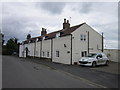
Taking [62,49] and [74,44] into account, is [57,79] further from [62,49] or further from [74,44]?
[62,49]

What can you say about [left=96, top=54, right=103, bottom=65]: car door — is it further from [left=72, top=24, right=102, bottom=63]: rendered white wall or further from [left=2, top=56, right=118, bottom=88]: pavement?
[left=2, top=56, right=118, bottom=88]: pavement

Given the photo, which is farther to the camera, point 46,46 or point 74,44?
point 46,46

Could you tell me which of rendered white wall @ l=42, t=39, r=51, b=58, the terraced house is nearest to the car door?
the terraced house

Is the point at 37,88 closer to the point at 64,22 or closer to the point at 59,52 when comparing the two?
the point at 59,52

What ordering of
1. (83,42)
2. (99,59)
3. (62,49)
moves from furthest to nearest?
1. (62,49)
2. (83,42)
3. (99,59)

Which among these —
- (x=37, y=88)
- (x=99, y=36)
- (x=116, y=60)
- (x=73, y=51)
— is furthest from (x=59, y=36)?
(x=37, y=88)

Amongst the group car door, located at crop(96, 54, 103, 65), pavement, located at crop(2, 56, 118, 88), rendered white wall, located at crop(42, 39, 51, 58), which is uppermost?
rendered white wall, located at crop(42, 39, 51, 58)

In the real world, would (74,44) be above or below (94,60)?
above

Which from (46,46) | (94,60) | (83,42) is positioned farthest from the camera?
(46,46)

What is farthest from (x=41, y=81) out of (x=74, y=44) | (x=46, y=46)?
(x=46, y=46)

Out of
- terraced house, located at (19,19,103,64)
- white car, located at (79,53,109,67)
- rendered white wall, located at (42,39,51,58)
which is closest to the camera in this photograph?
white car, located at (79,53,109,67)

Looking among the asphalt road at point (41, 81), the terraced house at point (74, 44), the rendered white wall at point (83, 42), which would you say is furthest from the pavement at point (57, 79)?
the rendered white wall at point (83, 42)

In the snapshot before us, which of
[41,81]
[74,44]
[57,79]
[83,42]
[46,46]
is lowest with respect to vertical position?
[57,79]

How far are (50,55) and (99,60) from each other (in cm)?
1201
